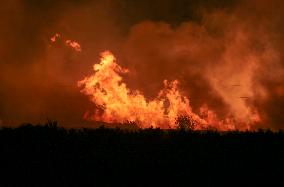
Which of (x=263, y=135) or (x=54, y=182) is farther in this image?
(x=263, y=135)

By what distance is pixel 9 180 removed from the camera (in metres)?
21.2

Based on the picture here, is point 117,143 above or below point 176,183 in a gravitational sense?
above

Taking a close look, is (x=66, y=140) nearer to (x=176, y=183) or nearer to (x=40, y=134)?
(x=40, y=134)

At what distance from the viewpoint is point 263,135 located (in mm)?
22422

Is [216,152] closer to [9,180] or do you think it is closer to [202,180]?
[202,180]

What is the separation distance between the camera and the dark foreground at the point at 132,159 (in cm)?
2112

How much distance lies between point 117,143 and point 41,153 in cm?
281

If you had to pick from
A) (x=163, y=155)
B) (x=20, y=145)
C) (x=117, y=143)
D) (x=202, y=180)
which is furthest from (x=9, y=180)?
(x=202, y=180)

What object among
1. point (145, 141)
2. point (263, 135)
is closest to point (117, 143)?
point (145, 141)

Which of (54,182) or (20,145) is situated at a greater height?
(20,145)

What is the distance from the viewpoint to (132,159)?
21.2 meters

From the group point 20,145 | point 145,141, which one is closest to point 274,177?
point 145,141

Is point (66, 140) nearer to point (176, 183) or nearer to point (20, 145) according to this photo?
point (20, 145)

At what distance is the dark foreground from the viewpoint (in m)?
21.1
